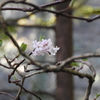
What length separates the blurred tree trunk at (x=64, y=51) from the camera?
135 cm

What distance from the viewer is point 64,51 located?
53.9 inches

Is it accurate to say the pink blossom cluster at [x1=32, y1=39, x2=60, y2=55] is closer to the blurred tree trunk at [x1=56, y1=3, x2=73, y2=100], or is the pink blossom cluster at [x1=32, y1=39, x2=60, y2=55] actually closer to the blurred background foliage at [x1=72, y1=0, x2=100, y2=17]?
the blurred tree trunk at [x1=56, y1=3, x2=73, y2=100]

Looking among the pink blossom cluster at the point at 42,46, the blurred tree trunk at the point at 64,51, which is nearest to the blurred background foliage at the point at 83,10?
the blurred tree trunk at the point at 64,51

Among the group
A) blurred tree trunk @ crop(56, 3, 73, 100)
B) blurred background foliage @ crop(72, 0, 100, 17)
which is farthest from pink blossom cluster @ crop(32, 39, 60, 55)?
blurred background foliage @ crop(72, 0, 100, 17)

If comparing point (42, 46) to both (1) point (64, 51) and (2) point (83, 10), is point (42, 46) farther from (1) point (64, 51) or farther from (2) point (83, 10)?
(2) point (83, 10)

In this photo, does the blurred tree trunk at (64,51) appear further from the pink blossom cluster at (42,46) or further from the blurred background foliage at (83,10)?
the pink blossom cluster at (42,46)

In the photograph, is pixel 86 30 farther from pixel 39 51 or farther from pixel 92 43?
pixel 39 51

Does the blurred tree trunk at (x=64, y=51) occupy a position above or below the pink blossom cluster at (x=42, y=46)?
below

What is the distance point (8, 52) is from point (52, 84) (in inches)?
15.6

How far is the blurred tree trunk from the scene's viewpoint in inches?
53.2

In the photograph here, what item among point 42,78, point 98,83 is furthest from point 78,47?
point 42,78

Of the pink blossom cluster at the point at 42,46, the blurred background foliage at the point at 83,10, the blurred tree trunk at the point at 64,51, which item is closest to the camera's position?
the pink blossom cluster at the point at 42,46

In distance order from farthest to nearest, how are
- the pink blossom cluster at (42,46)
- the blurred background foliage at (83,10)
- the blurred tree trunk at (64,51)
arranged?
the blurred background foliage at (83,10), the blurred tree trunk at (64,51), the pink blossom cluster at (42,46)

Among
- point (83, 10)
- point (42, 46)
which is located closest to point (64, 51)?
Result: point (83, 10)
